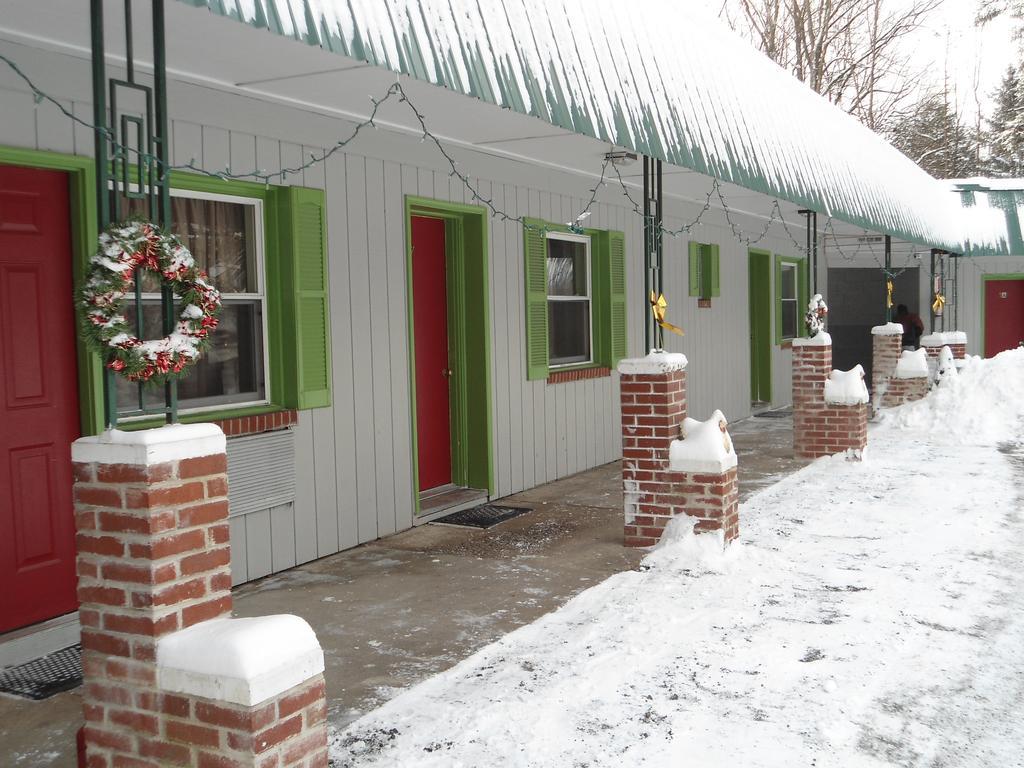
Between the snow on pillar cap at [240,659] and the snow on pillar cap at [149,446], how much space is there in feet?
1.92

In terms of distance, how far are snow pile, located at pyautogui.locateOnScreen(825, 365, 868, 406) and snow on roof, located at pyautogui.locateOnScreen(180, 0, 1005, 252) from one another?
6.04 ft

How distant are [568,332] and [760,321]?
22.2ft

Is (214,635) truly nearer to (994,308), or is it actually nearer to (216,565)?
(216,565)

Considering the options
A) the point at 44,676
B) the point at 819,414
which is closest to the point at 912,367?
the point at 819,414

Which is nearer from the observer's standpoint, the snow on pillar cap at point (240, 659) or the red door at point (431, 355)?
the snow on pillar cap at point (240, 659)

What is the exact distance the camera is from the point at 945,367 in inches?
583

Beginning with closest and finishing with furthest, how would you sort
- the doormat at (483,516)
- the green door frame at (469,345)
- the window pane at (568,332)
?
the doormat at (483,516) < the green door frame at (469,345) < the window pane at (568,332)

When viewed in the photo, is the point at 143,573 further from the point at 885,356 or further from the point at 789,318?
the point at 789,318

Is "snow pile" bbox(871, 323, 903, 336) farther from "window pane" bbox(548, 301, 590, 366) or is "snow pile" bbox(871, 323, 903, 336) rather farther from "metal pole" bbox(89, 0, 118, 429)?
"metal pole" bbox(89, 0, 118, 429)

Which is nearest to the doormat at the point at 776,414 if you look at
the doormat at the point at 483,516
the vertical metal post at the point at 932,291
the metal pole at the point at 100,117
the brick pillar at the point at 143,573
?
the vertical metal post at the point at 932,291

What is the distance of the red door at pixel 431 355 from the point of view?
8.26 metres

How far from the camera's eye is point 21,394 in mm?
4906

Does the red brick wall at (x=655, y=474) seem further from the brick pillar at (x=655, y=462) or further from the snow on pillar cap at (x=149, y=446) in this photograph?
the snow on pillar cap at (x=149, y=446)

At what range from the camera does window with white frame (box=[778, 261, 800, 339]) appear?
56.4 feet
